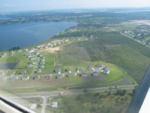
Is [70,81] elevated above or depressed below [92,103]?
below

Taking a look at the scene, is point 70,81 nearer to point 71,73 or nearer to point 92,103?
point 71,73

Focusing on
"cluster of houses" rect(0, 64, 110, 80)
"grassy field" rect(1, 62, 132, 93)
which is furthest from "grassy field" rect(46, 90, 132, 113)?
"cluster of houses" rect(0, 64, 110, 80)

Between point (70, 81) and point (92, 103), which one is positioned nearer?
point (92, 103)

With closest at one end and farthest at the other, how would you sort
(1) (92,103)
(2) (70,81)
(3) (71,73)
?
(1) (92,103) → (2) (70,81) → (3) (71,73)

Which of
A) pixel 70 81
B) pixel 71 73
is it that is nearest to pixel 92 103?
pixel 70 81

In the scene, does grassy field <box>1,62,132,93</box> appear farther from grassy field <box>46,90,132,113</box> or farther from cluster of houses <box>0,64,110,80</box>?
grassy field <box>46,90,132,113</box>

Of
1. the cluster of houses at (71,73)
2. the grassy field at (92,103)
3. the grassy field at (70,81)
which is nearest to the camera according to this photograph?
the grassy field at (92,103)

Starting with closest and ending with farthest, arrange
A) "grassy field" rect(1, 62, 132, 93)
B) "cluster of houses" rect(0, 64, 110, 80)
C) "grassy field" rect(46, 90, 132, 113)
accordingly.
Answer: "grassy field" rect(46, 90, 132, 113)
"grassy field" rect(1, 62, 132, 93)
"cluster of houses" rect(0, 64, 110, 80)

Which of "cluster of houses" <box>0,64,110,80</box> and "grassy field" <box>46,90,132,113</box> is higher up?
"grassy field" <box>46,90,132,113</box>

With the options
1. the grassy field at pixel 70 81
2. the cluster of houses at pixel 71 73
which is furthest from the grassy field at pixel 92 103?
the cluster of houses at pixel 71 73

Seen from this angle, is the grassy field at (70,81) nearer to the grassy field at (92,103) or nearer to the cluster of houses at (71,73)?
the cluster of houses at (71,73)
